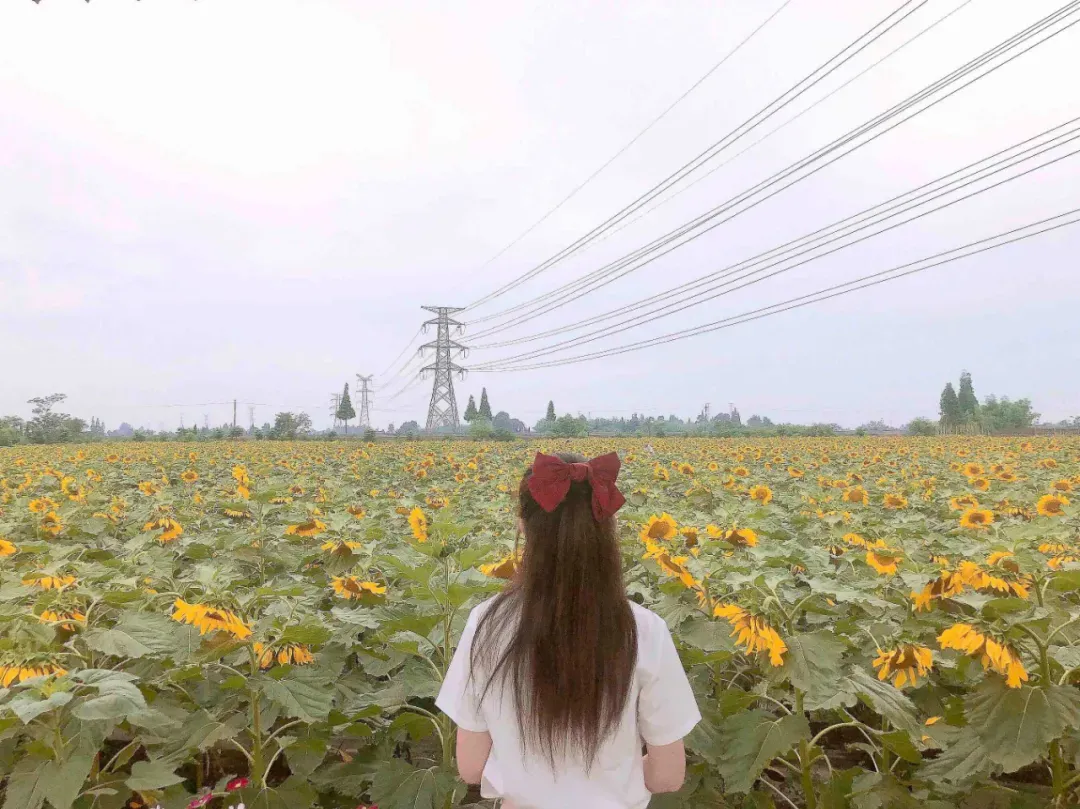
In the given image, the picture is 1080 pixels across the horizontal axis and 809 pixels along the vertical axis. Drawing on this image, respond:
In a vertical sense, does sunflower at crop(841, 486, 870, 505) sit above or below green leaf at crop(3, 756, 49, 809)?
above

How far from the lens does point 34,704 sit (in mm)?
1486

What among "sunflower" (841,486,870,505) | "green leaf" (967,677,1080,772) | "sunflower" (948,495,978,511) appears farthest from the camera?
"sunflower" (841,486,870,505)

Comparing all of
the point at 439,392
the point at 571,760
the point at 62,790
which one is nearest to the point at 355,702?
the point at 62,790

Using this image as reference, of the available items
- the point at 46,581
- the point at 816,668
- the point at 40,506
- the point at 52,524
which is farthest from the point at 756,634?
the point at 40,506

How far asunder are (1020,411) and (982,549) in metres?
67.8

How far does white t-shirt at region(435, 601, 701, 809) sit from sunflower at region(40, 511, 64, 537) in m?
4.35

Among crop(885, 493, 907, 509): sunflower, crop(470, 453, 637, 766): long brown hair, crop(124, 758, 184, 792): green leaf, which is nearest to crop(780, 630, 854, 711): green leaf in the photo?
crop(470, 453, 637, 766): long brown hair

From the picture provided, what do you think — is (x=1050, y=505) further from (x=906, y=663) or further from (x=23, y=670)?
(x=23, y=670)

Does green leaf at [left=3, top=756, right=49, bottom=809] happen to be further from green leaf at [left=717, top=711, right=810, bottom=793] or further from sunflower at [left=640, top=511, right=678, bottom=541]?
sunflower at [left=640, top=511, right=678, bottom=541]

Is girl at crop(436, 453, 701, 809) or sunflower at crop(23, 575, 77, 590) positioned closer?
girl at crop(436, 453, 701, 809)

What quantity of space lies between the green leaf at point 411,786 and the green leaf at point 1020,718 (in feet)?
4.91

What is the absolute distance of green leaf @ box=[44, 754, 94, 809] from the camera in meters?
1.74

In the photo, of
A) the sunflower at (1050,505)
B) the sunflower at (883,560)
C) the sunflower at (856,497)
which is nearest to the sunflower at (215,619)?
the sunflower at (883,560)

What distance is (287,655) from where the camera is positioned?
2150 mm
